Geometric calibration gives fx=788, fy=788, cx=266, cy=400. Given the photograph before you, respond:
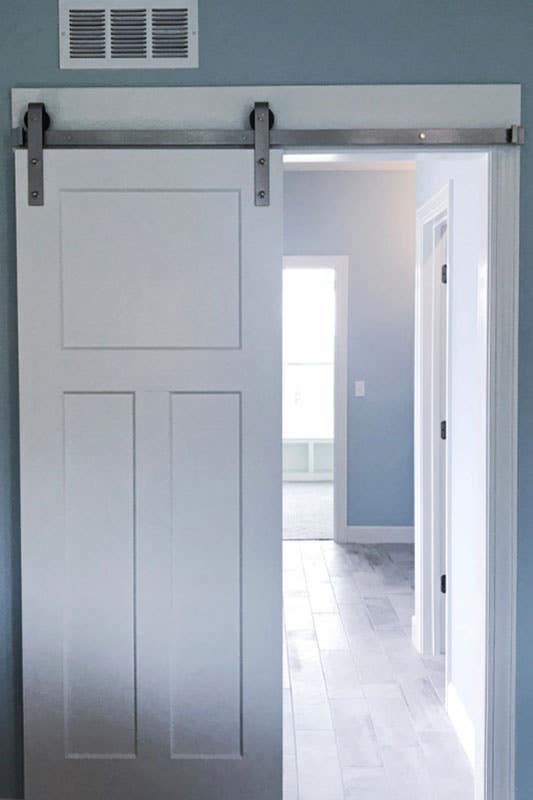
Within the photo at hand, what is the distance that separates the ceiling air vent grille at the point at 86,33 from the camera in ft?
7.10

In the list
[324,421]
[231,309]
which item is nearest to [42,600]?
[231,309]

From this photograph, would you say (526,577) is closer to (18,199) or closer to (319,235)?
(18,199)

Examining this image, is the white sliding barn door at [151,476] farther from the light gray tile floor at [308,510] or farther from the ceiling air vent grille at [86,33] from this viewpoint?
the light gray tile floor at [308,510]

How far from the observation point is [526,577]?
2203 mm

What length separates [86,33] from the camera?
2164 millimetres

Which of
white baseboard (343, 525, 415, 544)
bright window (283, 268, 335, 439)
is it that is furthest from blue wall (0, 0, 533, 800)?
bright window (283, 268, 335, 439)

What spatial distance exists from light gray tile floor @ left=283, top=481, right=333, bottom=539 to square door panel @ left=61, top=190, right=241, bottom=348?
426 cm

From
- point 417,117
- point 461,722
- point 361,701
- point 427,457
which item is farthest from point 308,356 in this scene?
point 417,117

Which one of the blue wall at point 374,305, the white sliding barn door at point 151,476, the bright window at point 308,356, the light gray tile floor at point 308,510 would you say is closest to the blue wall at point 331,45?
the white sliding barn door at point 151,476

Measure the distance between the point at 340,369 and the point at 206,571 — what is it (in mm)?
3950

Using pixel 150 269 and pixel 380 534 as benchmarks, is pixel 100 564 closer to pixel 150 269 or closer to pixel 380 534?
pixel 150 269

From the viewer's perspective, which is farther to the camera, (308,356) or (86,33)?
(308,356)

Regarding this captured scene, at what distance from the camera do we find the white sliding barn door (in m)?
2.16

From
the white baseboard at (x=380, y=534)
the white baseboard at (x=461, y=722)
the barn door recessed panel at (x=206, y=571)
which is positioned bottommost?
the white baseboard at (x=461, y=722)
